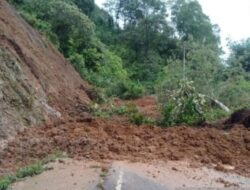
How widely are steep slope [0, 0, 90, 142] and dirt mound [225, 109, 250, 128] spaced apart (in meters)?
4.93

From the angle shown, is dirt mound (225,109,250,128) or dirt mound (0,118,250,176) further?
dirt mound (225,109,250,128)

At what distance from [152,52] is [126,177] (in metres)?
34.2

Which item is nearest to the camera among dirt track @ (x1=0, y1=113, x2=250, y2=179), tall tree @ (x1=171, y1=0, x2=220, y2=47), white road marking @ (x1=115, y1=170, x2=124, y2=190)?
white road marking @ (x1=115, y1=170, x2=124, y2=190)

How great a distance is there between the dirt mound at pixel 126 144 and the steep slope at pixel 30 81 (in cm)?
59

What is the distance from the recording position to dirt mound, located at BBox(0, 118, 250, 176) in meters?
10.2

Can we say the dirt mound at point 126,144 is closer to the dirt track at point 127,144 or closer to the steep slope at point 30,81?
the dirt track at point 127,144

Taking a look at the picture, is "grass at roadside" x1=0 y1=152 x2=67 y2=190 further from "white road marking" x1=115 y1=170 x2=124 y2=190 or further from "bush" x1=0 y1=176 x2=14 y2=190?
"white road marking" x1=115 y1=170 x2=124 y2=190

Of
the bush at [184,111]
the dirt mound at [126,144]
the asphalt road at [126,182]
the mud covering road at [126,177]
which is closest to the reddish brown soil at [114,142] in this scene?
the dirt mound at [126,144]

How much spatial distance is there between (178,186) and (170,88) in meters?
11.7

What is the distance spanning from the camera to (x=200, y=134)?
12617mm

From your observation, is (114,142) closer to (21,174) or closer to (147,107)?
(21,174)

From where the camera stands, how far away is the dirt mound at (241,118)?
14.8 meters

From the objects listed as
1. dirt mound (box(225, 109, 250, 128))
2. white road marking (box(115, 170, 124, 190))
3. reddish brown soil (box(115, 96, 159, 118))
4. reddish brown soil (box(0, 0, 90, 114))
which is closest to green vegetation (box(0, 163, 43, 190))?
white road marking (box(115, 170, 124, 190))

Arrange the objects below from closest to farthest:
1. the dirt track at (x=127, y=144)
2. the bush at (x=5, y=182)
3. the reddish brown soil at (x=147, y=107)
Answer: the bush at (x=5, y=182) → the dirt track at (x=127, y=144) → the reddish brown soil at (x=147, y=107)
